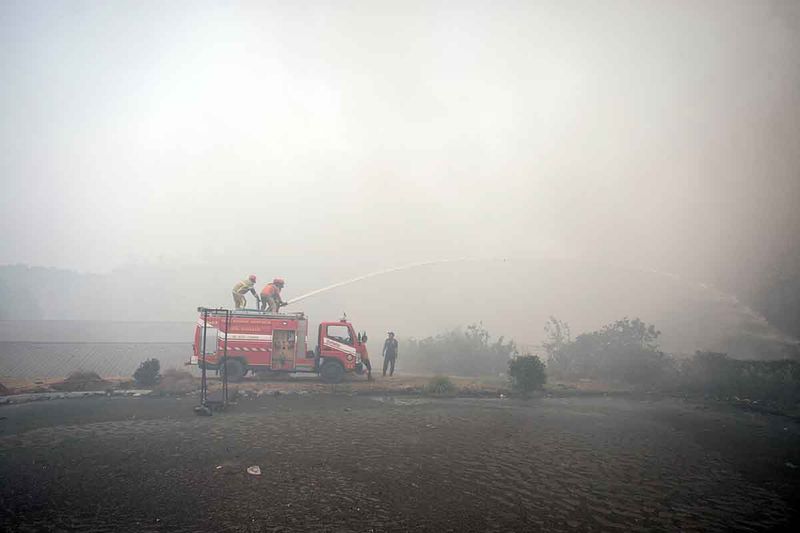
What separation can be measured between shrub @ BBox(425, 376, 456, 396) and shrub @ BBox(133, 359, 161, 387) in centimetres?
1184

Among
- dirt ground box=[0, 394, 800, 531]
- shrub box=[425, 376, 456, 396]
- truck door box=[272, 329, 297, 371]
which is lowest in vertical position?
dirt ground box=[0, 394, 800, 531]

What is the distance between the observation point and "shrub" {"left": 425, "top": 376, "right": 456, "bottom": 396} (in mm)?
17978

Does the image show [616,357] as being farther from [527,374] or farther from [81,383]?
[81,383]

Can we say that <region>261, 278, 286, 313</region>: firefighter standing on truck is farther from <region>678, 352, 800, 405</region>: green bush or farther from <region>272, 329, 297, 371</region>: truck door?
<region>678, 352, 800, 405</region>: green bush

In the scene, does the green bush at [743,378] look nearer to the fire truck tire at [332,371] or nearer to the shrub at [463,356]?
the shrub at [463,356]

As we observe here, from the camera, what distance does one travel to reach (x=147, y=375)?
17688 mm

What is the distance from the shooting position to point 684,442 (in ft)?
36.9

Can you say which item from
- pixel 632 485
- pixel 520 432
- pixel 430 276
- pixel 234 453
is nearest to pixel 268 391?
pixel 234 453

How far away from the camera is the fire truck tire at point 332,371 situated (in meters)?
18.4

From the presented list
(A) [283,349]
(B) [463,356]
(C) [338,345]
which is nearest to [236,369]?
(A) [283,349]

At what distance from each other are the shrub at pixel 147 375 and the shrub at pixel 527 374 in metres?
16.0

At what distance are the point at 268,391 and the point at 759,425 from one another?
17.5 m

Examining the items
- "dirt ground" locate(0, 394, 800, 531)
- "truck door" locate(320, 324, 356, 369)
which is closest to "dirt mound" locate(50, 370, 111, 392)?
"dirt ground" locate(0, 394, 800, 531)

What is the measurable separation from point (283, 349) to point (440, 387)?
7103 millimetres
